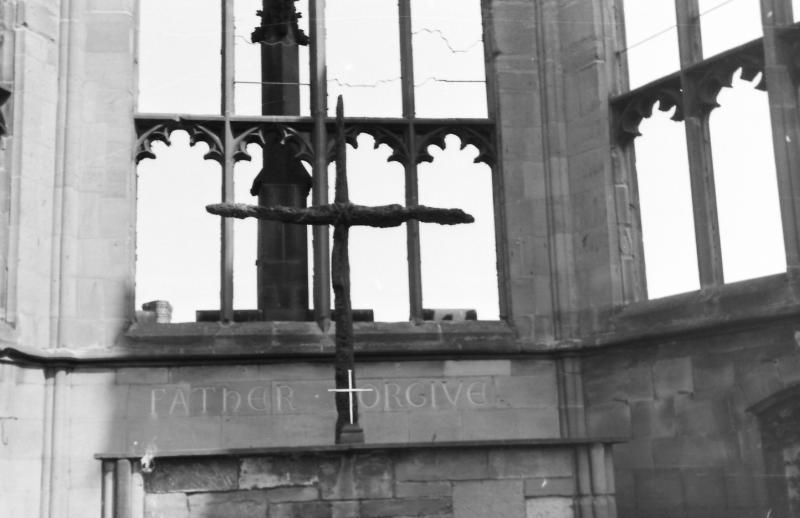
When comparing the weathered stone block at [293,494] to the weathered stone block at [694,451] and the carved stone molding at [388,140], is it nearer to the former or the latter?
the weathered stone block at [694,451]

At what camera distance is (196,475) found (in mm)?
8414

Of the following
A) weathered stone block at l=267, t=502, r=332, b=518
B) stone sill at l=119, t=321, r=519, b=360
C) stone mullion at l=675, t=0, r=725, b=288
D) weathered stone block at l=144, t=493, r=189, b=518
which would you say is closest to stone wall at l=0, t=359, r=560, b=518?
stone sill at l=119, t=321, r=519, b=360

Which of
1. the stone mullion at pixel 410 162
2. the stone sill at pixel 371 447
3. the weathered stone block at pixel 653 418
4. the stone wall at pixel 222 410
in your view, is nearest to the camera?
the stone sill at pixel 371 447

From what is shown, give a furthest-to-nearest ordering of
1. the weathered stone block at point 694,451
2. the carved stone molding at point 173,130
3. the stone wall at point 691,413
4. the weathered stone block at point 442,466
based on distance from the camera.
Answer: the carved stone molding at point 173,130 → the weathered stone block at point 694,451 → the stone wall at point 691,413 → the weathered stone block at point 442,466

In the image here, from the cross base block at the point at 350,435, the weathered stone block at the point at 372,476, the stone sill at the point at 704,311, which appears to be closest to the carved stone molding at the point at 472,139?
the stone sill at the point at 704,311

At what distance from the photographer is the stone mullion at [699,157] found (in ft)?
35.3

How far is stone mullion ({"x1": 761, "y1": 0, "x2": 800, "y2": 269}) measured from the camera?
9992 millimetres

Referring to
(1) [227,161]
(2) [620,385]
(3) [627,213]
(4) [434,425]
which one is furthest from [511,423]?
(1) [227,161]

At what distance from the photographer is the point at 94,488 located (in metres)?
10.7

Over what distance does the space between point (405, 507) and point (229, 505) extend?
1105mm

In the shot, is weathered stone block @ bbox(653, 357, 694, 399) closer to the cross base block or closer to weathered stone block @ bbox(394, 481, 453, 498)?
weathered stone block @ bbox(394, 481, 453, 498)

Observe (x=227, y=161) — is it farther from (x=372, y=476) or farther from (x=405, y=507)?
(x=405, y=507)

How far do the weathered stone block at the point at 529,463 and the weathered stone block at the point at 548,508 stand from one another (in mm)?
167

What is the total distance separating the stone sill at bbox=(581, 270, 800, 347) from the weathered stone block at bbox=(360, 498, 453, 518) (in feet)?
9.58
